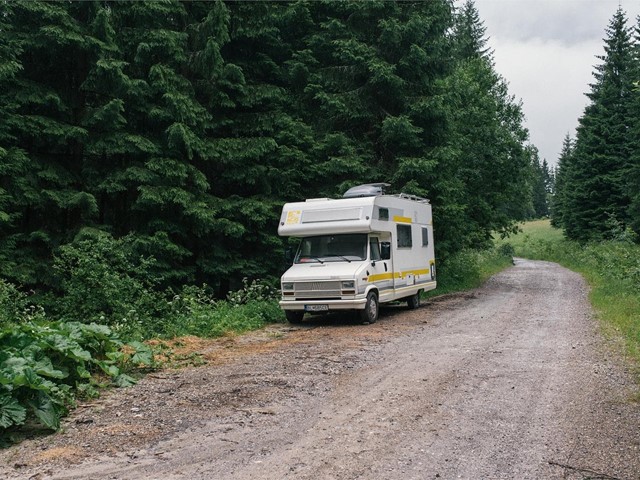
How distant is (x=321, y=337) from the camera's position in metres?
11.9

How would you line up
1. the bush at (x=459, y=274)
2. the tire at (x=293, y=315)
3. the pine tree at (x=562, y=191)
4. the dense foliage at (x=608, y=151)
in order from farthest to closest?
the pine tree at (x=562, y=191) → the dense foliage at (x=608, y=151) → the bush at (x=459, y=274) → the tire at (x=293, y=315)

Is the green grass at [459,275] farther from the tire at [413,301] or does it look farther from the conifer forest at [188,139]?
the tire at [413,301]

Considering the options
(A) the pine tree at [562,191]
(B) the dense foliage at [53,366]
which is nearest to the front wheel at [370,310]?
(B) the dense foliage at [53,366]

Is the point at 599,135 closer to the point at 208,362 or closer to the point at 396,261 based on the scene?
the point at 396,261

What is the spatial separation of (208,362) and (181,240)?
8.14 meters

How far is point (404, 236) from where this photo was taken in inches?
631

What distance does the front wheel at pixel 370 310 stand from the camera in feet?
44.8

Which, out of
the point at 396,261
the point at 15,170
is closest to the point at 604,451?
the point at 396,261

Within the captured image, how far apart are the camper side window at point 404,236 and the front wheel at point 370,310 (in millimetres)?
2208

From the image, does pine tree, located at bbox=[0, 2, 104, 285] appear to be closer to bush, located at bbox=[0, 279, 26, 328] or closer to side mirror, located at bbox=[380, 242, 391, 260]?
bush, located at bbox=[0, 279, 26, 328]

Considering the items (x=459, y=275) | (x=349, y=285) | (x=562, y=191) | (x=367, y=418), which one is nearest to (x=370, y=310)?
(x=349, y=285)

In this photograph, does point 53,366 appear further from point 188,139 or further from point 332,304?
point 188,139

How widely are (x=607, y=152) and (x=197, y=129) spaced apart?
34456mm

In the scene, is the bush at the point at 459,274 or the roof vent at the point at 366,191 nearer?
the roof vent at the point at 366,191
